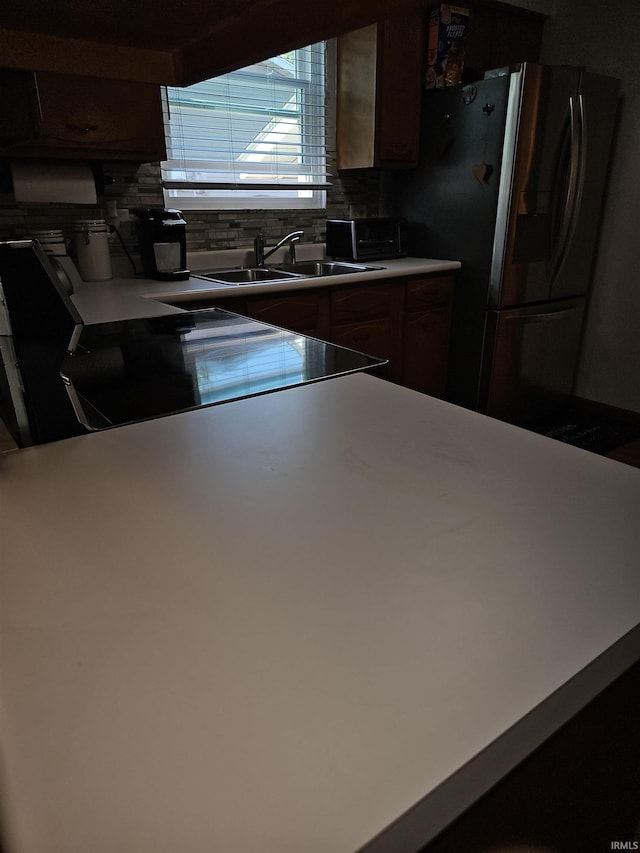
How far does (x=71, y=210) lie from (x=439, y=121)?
6.17 feet

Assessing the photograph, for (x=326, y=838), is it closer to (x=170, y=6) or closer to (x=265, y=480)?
(x=265, y=480)

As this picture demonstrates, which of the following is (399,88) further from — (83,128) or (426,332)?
(83,128)

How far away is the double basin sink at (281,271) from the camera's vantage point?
2.78 meters

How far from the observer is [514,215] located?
2711 millimetres

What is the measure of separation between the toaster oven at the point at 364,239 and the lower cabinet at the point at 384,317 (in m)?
0.35

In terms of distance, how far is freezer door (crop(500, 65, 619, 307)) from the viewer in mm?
A: 2574

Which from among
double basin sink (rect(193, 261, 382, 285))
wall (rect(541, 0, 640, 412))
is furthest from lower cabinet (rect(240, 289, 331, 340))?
wall (rect(541, 0, 640, 412))

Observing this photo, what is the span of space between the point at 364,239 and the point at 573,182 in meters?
1.05

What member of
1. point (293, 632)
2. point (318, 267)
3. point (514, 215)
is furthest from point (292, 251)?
point (293, 632)

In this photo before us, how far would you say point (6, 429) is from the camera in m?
0.99

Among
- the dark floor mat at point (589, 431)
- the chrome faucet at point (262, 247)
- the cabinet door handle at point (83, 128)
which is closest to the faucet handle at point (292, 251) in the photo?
the chrome faucet at point (262, 247)

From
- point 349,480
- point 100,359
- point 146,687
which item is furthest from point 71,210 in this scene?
point 146,687

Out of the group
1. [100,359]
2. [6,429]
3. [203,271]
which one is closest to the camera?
[6,429]

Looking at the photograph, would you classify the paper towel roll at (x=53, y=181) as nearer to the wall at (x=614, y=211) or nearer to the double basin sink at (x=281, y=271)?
the double basin sink at (x=281, y=271)
